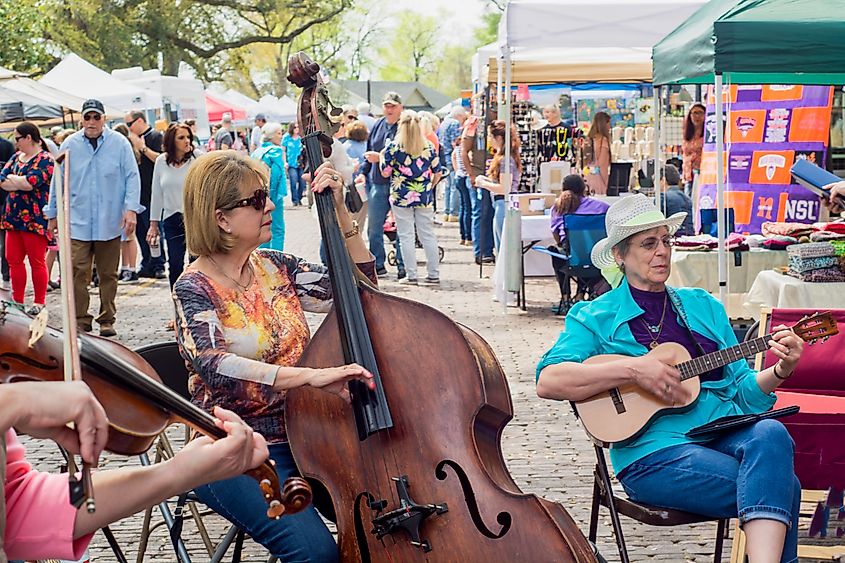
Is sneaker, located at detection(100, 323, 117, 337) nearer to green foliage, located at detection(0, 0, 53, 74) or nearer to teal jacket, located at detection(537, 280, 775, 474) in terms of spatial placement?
teal jacket, located at detection(537, 280, 775, 474)

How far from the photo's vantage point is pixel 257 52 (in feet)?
228

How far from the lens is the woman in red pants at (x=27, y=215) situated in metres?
10.4

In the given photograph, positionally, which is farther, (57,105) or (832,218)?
(57,105)

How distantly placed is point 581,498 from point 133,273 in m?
9.18

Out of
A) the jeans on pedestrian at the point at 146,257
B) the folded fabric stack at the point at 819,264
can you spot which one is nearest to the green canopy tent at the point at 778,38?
the folded fabric stack at the point at 819,264

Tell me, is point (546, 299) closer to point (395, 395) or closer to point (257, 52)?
point (395, 395)

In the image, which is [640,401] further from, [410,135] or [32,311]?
[410,135]

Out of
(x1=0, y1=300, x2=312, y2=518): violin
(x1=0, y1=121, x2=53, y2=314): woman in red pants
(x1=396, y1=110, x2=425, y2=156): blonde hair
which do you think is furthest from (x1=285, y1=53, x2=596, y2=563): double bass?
(x1=396, y1=110, x2=425, y2=156): blonde hair

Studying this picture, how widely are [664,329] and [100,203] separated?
6.48 metres

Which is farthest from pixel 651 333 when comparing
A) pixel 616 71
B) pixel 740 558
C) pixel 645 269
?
pixel 616 71

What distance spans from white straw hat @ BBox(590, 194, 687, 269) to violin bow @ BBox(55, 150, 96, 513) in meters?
2.55

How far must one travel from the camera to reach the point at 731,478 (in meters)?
3.54

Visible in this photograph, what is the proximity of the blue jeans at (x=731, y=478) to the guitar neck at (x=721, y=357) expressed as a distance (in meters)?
0.21

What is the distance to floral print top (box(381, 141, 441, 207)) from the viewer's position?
12016mm
